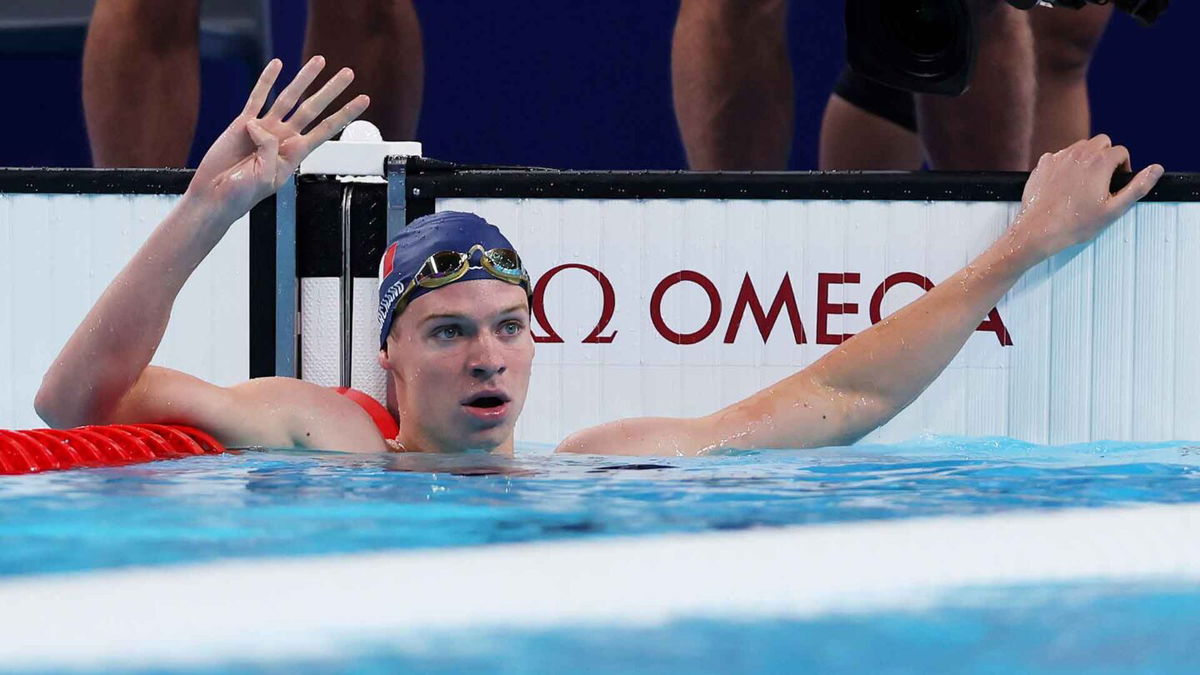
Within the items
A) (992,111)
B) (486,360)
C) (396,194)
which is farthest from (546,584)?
(992,111)

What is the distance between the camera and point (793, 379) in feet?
9.37

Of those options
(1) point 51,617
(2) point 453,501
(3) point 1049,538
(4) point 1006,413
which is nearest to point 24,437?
(2) point 453,501

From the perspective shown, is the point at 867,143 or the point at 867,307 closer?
the point at 867,307

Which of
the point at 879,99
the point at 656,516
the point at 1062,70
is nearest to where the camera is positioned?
the point at 656,516

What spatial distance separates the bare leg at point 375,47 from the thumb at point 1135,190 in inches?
60.7

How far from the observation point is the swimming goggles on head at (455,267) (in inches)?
105

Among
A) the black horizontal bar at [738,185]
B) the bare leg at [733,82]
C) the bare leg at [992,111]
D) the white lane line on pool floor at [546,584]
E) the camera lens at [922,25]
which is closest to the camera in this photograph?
the white lane line on pool floor at [546,584]

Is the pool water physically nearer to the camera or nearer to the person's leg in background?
the camera

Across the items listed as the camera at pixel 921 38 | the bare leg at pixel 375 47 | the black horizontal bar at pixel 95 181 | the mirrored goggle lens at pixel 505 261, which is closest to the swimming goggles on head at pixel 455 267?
the mirrored goggle lens at pixel 505 261

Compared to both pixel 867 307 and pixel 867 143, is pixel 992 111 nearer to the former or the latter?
pixel 867 143

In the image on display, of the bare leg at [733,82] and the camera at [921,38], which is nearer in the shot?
the camera at [921,38]

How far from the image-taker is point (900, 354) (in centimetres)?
281

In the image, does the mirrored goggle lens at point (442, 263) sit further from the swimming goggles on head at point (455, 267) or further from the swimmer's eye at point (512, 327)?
the swimmer's eye at point (512, 327)

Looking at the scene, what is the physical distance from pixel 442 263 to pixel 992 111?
131 centimetres
